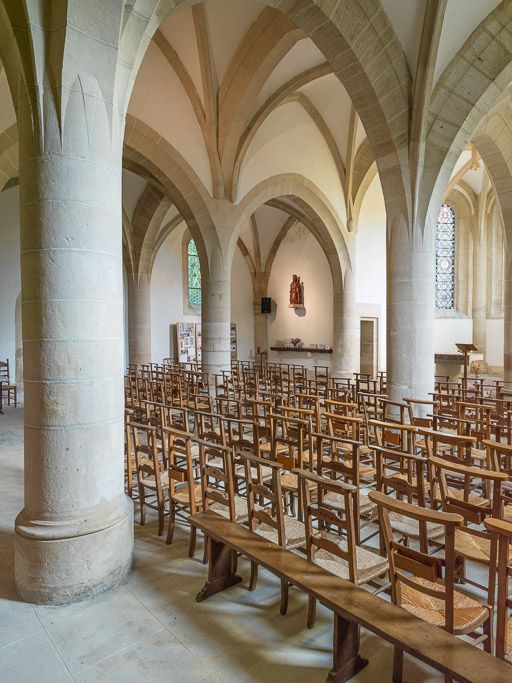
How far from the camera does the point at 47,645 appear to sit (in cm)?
234

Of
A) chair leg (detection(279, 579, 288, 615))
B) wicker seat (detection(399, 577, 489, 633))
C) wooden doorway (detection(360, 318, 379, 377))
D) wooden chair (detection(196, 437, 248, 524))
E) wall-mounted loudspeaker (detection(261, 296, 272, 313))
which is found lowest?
chair leg (detection(279, 579, 288, 615))

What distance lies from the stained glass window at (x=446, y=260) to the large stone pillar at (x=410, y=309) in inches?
456

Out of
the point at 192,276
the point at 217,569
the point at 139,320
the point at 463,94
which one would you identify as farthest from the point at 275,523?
the point at 192,276

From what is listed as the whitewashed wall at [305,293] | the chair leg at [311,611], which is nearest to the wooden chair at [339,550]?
the chair leg at [311,611]

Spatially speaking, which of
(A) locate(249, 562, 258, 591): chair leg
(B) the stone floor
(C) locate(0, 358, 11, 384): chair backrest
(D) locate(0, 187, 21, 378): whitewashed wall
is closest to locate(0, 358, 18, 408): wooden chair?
(C) locate(0, 358, 11, 384): chair backrest

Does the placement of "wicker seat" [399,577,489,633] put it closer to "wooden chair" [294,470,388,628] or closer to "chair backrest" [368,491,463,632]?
"chair backrest" [368,491,463,632]

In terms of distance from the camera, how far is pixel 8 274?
1210cm

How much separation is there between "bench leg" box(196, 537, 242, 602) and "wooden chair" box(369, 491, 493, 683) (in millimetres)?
1075

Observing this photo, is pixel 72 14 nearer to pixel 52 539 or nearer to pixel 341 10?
pixel 52 539

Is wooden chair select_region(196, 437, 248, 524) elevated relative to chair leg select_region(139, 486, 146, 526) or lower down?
elevated

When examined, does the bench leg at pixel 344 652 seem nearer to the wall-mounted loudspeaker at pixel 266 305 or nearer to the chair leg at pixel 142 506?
the chair leg at pixel 142 506

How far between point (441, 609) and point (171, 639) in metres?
1.33

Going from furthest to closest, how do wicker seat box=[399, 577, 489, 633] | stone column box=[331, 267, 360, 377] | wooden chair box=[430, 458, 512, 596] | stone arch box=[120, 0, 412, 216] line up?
stone column box=[331, 267, 360, 377]
stone arch box=[120, 0, 412, 216]
wooden chair box=[430, 458, 512, 596]
wicker seat box=[399, 577, 489, 633]

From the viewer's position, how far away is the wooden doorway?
1522 centimetres
